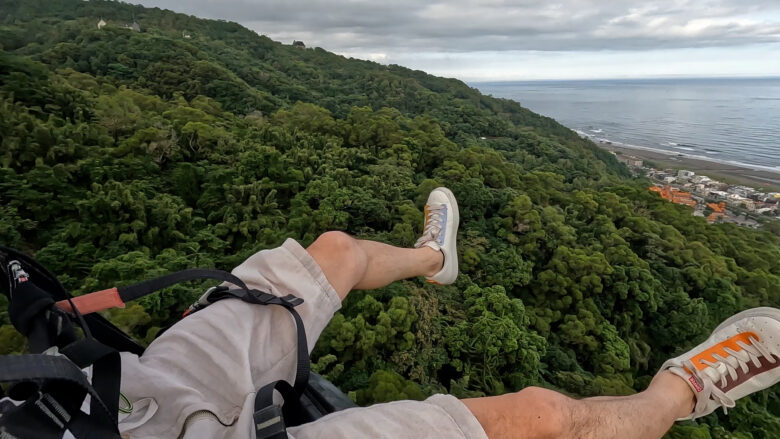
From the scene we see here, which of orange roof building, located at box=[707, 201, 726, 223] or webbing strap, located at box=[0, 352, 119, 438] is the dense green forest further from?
orange roof building, located at box=[707, 201, 726, 223]

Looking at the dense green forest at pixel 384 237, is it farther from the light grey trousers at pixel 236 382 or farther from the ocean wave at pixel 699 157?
the ocean wave at pixel 699 157

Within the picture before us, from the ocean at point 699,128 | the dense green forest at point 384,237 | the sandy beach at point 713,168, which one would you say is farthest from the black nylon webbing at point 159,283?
the ocean at point 699,128

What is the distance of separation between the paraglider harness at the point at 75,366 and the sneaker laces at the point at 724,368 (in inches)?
72.5

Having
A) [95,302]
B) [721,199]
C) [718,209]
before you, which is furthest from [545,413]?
[721,199]

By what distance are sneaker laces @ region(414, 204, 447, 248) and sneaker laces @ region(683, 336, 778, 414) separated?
163 cm

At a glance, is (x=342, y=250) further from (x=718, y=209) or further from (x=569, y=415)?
(x=718, y=209)

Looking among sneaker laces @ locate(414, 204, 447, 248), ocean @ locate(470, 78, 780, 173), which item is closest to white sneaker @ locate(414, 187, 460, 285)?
sneaker laces @ locate(414, 204, 447, 248)

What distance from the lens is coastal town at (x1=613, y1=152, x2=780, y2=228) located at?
19.7 metres

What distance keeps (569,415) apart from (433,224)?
1779 mm

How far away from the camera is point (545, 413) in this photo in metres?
1.30

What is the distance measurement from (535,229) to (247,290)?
879 centimetres

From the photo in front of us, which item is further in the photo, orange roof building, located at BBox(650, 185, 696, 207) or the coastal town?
orange roof building, located at BBox(650, 185, 696, 207)

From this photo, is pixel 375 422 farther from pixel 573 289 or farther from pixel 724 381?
pixel 573 289

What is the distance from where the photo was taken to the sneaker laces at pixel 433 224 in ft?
9.28
